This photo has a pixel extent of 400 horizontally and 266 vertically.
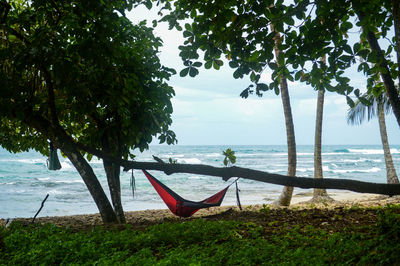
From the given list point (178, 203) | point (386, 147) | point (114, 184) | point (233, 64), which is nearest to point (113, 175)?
point (114, 184)

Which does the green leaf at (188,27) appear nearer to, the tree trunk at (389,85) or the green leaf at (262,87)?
the green leaf at (262,87)

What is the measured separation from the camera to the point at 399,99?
8.23 feet

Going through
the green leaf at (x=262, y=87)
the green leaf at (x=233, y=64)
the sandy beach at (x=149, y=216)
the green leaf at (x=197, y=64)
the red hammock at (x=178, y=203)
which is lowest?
the sandy beach at (x=149, y=216)

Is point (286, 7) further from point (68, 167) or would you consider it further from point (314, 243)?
point (68, 167)

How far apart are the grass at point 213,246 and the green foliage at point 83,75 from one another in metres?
1.03

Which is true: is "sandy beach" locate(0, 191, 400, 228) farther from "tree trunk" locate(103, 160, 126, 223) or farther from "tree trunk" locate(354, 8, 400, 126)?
"tree trunk" locate(354, 8, 400, 126)

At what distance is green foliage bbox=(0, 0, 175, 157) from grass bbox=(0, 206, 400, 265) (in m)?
1.03

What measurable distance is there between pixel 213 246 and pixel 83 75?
192 centimetres

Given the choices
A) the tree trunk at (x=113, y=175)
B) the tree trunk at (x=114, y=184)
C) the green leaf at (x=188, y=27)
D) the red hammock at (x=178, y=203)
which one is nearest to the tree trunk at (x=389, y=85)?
the green leaf at (x=188, y=27)

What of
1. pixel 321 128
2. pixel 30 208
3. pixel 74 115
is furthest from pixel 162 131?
pixel 30 208

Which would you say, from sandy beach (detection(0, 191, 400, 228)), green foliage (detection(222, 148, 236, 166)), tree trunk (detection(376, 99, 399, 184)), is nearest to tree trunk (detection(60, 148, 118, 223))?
sandy beach (detection(0, 191, 400, 228))

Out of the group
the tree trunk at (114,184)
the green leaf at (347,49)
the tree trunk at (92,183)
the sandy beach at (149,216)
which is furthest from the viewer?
the sandy beach at (149,216)

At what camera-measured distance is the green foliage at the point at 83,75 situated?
2.41 metres

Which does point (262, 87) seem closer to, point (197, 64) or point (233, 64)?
point (233, 64)
